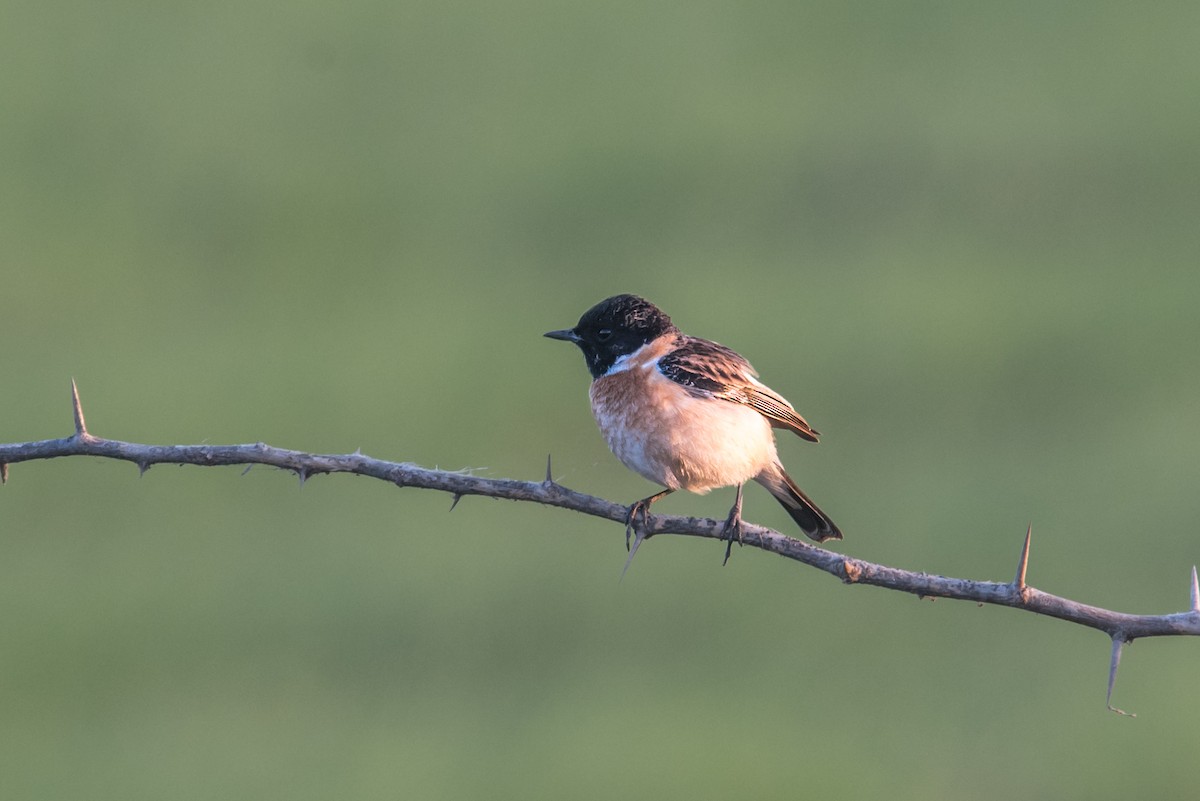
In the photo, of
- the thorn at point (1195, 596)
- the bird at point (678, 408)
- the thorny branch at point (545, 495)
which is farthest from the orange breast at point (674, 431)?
the thorn at point (1195, 596)

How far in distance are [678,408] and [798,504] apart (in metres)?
0.93

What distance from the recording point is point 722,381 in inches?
263

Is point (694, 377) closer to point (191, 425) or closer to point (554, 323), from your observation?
point (191, 425)

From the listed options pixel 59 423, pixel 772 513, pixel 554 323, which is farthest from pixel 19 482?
pixel 772 513

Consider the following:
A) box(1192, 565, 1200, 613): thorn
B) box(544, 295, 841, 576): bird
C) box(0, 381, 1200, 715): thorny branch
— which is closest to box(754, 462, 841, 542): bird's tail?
box(544, 295, 841, 576): bird

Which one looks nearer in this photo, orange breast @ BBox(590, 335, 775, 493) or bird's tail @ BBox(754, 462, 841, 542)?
orange breast @ BBox(590, 335, 775, 493)

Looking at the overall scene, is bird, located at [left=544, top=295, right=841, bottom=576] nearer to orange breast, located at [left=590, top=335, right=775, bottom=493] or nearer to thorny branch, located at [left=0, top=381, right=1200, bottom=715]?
orange breast, located at [left=590, top=335, right=775, bottom=493]

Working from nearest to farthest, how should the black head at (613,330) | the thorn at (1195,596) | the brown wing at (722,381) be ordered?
the thorn at (1195,596) → the brown wing at (722,381) → the black head at (613,330)

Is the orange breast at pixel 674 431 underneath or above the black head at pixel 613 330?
underneath

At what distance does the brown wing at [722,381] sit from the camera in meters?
6.60

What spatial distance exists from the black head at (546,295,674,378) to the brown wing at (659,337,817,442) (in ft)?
0.52

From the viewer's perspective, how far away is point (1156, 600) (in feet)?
41.0

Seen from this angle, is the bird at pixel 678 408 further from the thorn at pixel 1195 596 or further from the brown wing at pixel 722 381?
the thorn at pixel 1195 596

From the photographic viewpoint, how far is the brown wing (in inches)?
260
